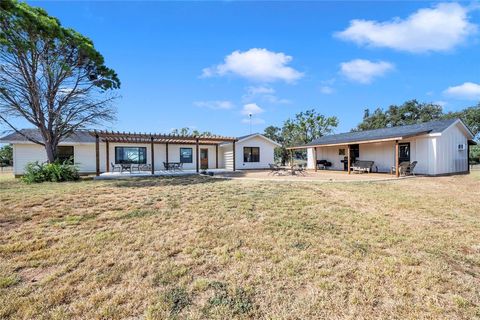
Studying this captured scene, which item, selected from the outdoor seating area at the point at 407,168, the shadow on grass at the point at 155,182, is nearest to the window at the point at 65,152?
the shadow on grass at the point at 155,182

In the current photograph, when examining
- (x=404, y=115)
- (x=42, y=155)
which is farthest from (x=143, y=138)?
(x=404, y=115)

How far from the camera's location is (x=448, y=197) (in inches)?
296

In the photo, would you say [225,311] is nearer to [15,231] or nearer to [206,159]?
[15,231]

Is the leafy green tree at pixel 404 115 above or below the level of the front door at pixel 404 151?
above

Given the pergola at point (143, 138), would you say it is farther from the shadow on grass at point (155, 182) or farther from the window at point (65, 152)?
the shadow on grass at point (155, 182)

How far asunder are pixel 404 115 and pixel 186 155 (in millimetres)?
40503

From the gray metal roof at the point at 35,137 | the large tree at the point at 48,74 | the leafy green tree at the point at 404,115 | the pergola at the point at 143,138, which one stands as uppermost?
the leafy green tree at the point at 404,115

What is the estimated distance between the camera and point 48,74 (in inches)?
452

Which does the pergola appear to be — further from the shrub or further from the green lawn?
the green lawn

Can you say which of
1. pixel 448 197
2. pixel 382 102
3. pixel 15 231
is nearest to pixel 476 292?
pixel 448 197

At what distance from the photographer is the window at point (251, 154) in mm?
21109

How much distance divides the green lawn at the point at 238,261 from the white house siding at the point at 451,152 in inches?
378

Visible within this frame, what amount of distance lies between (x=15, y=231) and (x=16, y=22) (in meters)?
10.4

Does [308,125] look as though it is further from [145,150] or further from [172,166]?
[145,150]
